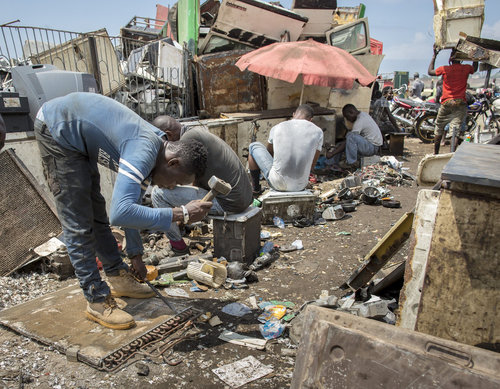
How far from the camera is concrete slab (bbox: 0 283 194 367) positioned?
2.39m

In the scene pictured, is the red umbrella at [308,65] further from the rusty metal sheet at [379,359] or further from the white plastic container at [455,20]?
the rusty metal sheet at [379,359]

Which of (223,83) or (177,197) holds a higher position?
(223,83)

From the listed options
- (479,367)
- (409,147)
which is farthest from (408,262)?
(409,147)

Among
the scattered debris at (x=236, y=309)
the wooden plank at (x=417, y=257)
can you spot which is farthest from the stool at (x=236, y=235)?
the wooden plank at (x=417, y=257)

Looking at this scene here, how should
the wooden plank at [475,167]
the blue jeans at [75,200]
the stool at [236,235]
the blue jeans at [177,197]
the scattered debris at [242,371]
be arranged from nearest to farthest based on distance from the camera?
the wooden plank at [475,167] < the scattered debris at [242,371] < the blue jeans at [75,200] < the stool at [236,235] < the blue jeans at [177,197]

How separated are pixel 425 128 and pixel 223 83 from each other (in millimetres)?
6793

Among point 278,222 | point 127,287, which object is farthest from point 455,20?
point 127,287

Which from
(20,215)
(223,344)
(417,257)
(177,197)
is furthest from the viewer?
(177,197)

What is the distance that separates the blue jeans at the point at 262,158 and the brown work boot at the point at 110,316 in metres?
2.93

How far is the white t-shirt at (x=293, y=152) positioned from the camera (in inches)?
186

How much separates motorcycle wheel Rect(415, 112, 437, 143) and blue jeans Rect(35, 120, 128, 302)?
10719mm

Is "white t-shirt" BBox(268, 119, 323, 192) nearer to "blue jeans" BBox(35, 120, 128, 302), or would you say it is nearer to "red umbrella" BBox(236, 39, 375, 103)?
"red umbrella" BBox(236, 39, 375, 103)

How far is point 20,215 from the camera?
359cm

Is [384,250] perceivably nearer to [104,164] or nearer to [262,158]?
[104,164]
